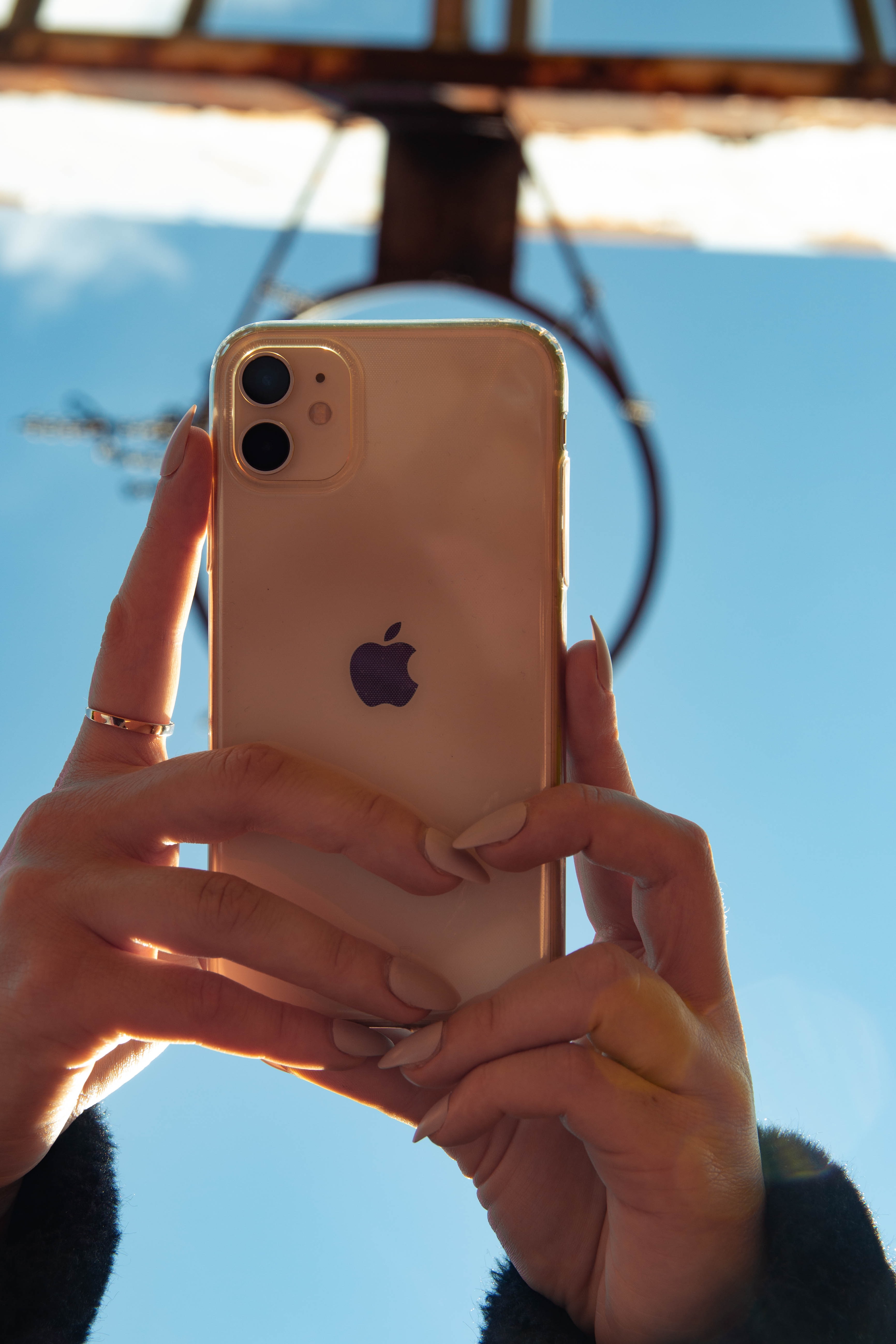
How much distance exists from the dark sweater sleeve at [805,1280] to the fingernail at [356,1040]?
0.21m

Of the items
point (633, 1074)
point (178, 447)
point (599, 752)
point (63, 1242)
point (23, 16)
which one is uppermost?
point (23, 16)

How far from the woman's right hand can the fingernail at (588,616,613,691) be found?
0.18 m

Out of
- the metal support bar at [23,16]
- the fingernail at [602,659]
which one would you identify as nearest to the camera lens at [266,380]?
the fingernail at [602,659]

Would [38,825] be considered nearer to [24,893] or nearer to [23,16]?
[24,893]

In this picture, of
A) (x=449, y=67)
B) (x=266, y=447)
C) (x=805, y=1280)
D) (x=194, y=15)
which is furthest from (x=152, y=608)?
(x=194, y=15)

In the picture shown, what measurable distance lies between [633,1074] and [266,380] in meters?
0.55

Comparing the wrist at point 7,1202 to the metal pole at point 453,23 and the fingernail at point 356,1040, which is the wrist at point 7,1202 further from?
the metal pole at point 453,23

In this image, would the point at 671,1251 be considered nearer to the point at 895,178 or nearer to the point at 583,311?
the point at 583,311

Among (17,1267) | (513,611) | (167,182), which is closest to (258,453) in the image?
(513,611)

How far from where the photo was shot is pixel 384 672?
63 centimetres

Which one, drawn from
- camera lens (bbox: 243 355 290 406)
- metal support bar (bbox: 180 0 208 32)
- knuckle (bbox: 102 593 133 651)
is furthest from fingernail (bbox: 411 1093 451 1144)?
metal support bar (bbox: 180 0 208 32)

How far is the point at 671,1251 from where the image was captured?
0.50 metres

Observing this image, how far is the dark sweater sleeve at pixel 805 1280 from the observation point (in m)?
0.51

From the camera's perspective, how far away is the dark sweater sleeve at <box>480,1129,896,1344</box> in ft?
1.66
